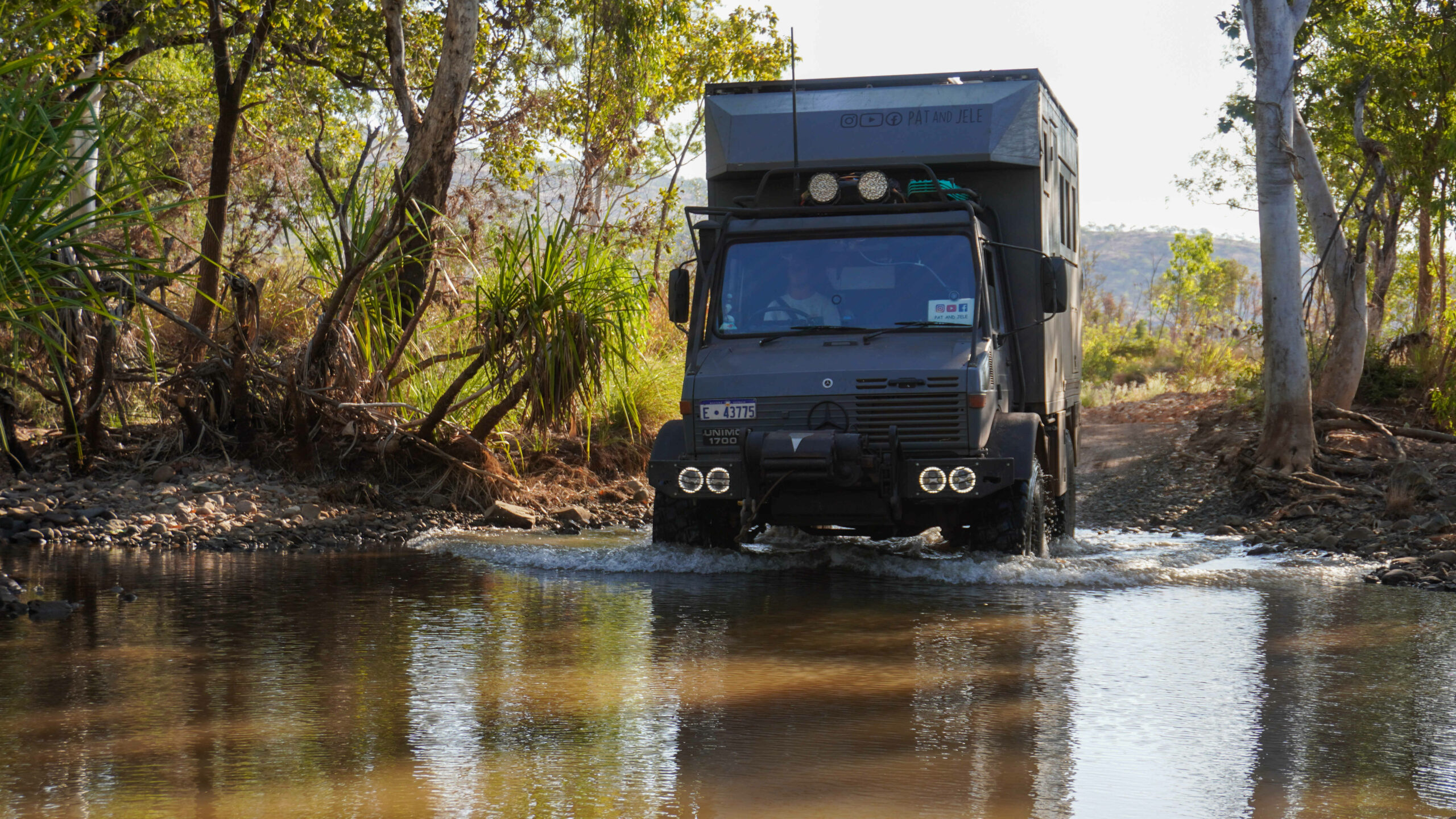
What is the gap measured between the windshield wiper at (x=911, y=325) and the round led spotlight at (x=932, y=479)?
1.07 meters

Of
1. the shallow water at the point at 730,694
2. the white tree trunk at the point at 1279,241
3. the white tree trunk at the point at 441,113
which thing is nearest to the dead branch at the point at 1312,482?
the white tree trunk at the point at 1279,241

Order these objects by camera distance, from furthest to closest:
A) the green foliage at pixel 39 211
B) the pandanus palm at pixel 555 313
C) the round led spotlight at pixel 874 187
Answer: the pandanus palm at pixel 555 313 < the round led spotlight at pixel 874 187 < the green foliage at pixel 39 211

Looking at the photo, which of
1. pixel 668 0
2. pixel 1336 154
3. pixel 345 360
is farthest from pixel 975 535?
pixel 1336 154

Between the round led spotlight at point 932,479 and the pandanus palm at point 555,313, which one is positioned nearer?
the round led spotlight at point 932,479

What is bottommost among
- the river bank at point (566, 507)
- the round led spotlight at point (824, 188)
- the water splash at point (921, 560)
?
the water splash at point (921, 560)

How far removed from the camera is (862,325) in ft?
31.9

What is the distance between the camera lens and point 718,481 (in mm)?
→ 9352

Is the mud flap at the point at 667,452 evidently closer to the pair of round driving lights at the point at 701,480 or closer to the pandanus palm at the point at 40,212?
the pair of round driving lights at the point at 701,480

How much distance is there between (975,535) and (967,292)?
176cm

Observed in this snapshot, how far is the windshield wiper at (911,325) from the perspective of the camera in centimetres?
955

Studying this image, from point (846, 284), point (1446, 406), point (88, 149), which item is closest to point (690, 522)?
point (846, 284)

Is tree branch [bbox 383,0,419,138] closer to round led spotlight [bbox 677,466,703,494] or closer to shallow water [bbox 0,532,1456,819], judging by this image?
shallow water [bbox 0,532,1456,819]

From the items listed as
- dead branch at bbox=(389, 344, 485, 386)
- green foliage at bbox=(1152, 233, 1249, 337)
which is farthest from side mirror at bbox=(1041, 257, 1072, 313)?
green foliage at bbox=(1152, 233, 1249, 337)

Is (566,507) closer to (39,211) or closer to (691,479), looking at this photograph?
(691,479)
